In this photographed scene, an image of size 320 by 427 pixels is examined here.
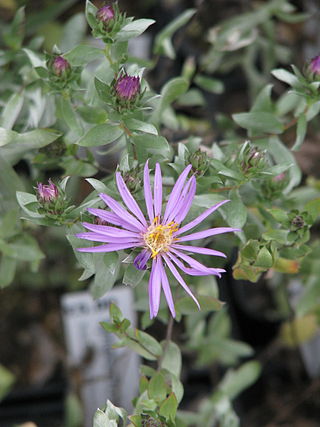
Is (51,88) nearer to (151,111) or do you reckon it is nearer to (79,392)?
(151,111)

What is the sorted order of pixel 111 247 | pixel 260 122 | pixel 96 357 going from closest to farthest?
pixel 111 247 < pixel 260 122 < pixel 96 357

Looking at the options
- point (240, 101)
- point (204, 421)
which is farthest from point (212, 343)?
point (240, 101)

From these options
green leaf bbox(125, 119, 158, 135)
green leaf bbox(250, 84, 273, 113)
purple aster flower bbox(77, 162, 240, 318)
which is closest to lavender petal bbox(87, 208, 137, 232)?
purple aster flower bbox(77, 162, 240, 318)

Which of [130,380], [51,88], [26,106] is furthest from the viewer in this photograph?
[130,380]

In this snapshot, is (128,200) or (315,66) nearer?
(128,200)

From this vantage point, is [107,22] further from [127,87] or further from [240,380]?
[240,380]

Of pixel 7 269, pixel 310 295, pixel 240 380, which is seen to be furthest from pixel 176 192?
pixel 240 380
